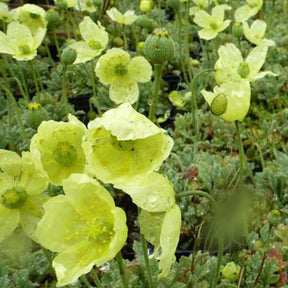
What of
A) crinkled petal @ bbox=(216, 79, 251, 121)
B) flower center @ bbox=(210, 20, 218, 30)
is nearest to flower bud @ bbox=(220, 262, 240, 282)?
crinkled petal @ bbox=(216, 79, 251, 121)

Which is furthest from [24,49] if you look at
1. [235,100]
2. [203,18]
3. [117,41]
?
[235,100]

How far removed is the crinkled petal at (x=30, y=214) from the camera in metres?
1.11

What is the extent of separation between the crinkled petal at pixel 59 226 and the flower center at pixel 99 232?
2 centimetres

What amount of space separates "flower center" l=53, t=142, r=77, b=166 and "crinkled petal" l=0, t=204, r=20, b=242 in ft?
0.47

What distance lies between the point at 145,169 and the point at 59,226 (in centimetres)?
19

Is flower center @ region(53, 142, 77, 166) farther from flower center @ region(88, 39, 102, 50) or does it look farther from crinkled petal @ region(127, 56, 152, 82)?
flower center @ region(88, 39, 102, 50)

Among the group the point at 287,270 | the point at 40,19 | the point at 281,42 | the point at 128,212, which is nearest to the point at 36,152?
the point at 287,270

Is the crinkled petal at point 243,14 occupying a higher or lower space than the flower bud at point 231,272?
higher

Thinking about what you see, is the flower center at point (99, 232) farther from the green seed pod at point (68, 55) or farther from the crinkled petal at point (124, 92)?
the crinkled petal at point (124, 92)

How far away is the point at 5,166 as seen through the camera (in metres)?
1.07

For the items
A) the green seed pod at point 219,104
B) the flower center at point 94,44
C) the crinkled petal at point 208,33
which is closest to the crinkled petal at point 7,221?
the green seed pod at point 219,104

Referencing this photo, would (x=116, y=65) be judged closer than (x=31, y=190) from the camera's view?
No

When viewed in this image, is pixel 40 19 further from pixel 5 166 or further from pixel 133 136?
pixel 133 136

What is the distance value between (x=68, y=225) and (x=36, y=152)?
0.15 meters
